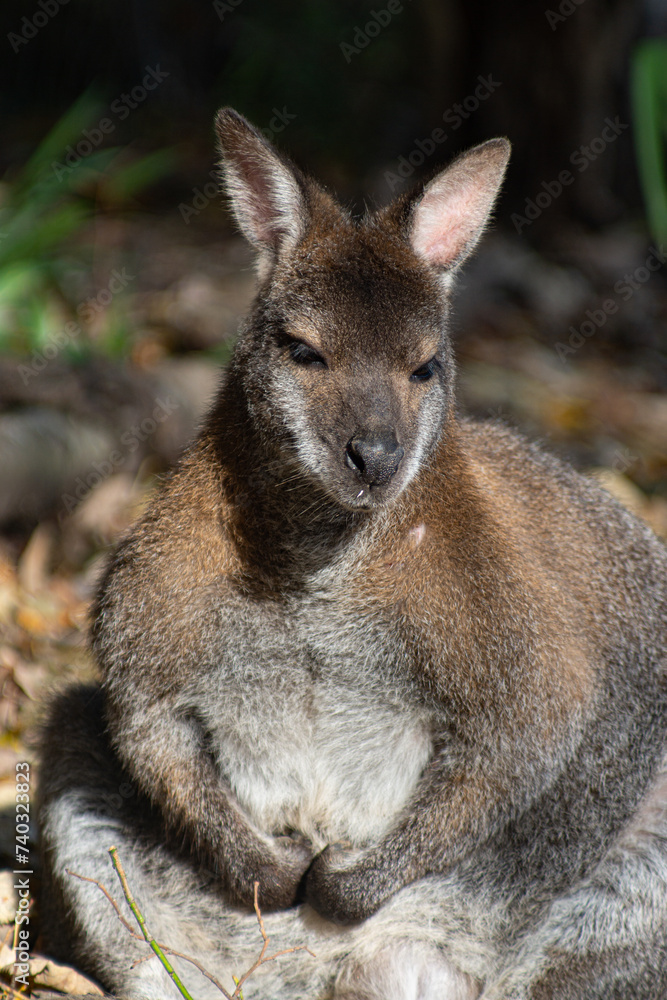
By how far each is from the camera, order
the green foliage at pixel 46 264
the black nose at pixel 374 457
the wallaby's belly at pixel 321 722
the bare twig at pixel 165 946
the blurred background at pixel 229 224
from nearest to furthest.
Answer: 1. the black nose at pixel 374 457
2. the bare twig at pixel 165 946
3. the wallaby's belly at pixel 321 722
4. the blurred background at pixel 229 224
5. the green foliage at pixel 46 264

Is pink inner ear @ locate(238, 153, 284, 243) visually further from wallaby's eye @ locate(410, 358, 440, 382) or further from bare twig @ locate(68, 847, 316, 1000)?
bare twig @ locate(68, 847, 316, 1000)

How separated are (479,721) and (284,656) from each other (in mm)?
710

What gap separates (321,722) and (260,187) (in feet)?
6.31

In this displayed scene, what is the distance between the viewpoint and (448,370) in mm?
3838

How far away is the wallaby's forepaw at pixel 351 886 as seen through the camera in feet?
12.4

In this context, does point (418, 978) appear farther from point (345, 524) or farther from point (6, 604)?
point (6, 604)

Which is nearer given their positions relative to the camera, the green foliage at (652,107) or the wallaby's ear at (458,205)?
the wallaby's ear at (458,205)

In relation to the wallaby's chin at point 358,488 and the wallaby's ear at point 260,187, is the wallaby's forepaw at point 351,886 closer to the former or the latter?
the wallaby's chin at point 358,488

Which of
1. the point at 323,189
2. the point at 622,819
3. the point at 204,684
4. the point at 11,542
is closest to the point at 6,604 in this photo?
the point at 11,542

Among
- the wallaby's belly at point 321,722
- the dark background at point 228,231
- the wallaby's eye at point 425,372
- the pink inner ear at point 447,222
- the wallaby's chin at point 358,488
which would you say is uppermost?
the pink inner ear at point 447,222

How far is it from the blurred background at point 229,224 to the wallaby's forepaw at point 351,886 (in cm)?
172

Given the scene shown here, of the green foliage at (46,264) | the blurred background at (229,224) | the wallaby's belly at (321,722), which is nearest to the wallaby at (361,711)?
the wallaby's belly at (321,722)

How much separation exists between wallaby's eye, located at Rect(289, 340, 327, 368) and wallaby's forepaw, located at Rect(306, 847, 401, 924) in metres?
1.74

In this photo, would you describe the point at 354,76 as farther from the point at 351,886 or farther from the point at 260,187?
the point at 351,886
